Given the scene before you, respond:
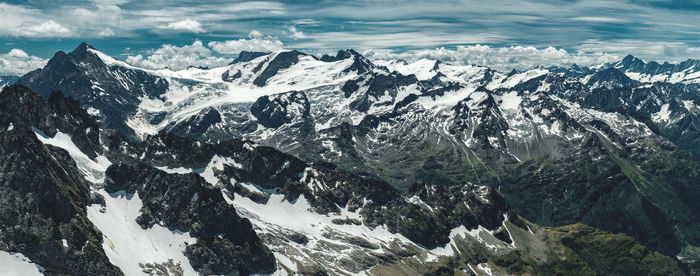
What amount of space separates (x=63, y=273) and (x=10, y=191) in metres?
39.8

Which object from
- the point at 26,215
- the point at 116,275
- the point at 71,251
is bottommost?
the point at 116,275

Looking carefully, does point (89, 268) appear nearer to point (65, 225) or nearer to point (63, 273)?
point (63, 273)

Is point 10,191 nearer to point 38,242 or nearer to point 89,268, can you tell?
point 38,242

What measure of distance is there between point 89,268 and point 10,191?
143 ft

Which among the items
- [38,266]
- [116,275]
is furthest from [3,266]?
[116,275]

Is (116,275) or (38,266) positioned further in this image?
(116,275)

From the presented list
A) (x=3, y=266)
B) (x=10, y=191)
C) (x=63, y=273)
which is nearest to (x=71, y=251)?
(x=63, y=273)

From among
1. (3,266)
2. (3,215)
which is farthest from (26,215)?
(3,266)

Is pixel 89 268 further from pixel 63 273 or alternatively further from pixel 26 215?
pixel 26 215

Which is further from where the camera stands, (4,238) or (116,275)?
(116,275)

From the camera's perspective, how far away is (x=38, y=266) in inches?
7357

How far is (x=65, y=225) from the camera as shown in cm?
19962

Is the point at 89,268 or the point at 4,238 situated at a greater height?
the point at 4,238

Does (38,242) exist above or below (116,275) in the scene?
above
